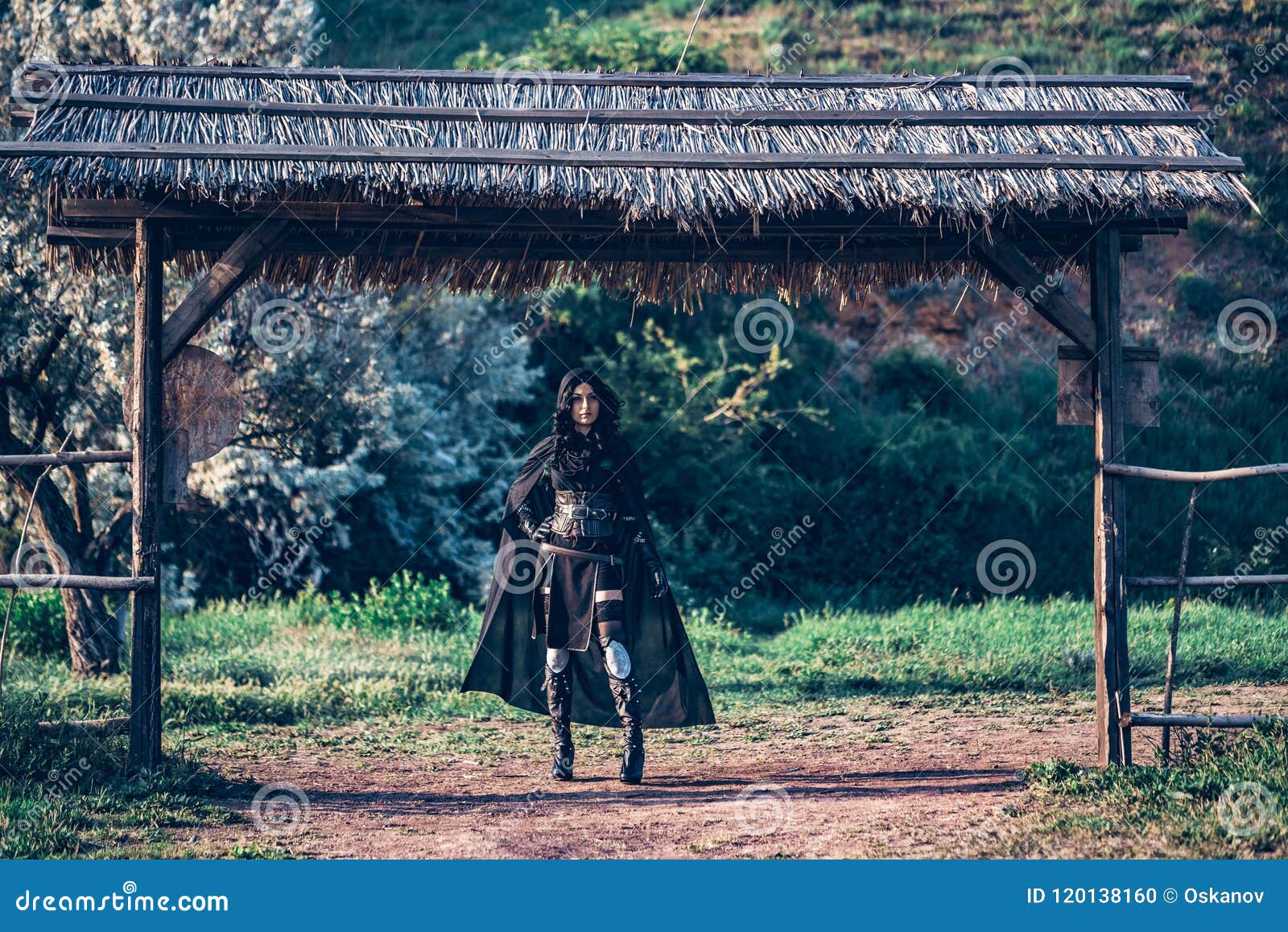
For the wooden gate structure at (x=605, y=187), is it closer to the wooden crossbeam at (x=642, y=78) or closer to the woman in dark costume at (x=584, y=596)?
the wooden crossbeam at (x=642, y=78)

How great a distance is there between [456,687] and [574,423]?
12.6 feet

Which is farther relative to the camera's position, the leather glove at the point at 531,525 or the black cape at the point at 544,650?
the black cape at the point at 544,650

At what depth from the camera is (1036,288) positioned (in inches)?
285

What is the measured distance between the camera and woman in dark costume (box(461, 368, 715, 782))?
761 centimetres

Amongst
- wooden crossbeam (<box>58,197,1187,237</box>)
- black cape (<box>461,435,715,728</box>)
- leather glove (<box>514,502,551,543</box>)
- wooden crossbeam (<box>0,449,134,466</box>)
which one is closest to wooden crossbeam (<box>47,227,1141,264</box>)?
wooden crossbeam (<box>58,197,1187,237</box>)

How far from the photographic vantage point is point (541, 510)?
817cm

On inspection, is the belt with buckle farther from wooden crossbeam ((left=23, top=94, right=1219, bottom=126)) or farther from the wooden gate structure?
wooden crossbeam ((left=23, top=94, right=1219, bottom=126))

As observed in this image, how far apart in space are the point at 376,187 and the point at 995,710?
18.8 feet

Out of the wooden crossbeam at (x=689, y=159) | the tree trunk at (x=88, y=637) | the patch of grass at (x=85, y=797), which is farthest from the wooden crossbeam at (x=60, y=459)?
the tree trunk at (x=88, y=637)

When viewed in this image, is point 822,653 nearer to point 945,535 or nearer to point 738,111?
point 945,535

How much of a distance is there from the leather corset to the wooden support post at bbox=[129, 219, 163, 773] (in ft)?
7.12

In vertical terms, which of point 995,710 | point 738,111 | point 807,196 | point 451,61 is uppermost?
point 451,61

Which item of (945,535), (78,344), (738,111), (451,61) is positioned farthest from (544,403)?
(738,111)

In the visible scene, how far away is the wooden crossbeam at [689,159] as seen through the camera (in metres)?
6.89
